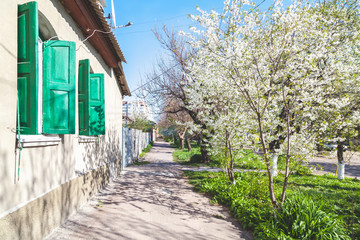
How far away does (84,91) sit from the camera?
4660 millimetres

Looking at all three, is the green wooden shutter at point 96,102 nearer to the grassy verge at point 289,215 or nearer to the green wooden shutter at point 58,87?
the green wooden shutter at point 58,87

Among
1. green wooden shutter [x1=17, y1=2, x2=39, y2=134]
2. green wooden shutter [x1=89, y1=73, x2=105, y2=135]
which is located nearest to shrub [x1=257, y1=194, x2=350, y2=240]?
green wooden shutter [x1=17, y1=2, x2=39, y2=134]

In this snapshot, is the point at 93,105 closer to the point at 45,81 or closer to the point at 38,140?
the point at 45,81

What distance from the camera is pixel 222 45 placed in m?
4.62

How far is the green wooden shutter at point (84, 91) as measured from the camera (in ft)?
15.2

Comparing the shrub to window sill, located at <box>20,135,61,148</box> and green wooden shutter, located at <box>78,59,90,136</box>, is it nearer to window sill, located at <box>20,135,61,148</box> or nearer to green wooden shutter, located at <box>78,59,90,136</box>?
window sill, located at <box>20,135,61,148</box>

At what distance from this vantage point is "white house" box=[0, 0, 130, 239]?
2.53 m

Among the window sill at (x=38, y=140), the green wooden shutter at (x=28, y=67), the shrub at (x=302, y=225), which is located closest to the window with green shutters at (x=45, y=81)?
the green wooden shutter at (x=28, y=67)

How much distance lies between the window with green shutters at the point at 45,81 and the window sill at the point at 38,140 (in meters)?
0.11

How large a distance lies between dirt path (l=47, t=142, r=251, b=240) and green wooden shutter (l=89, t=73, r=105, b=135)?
187 centimetres

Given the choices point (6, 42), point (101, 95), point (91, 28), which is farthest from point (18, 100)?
point (91, 28)

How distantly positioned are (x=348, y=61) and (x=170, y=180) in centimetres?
735

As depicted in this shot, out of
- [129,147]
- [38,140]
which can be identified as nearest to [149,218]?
[38,140]

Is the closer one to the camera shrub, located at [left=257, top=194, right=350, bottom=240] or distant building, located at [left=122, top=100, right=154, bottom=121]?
shrub, located at [left=257, top=194, right=350, bottom=240]
